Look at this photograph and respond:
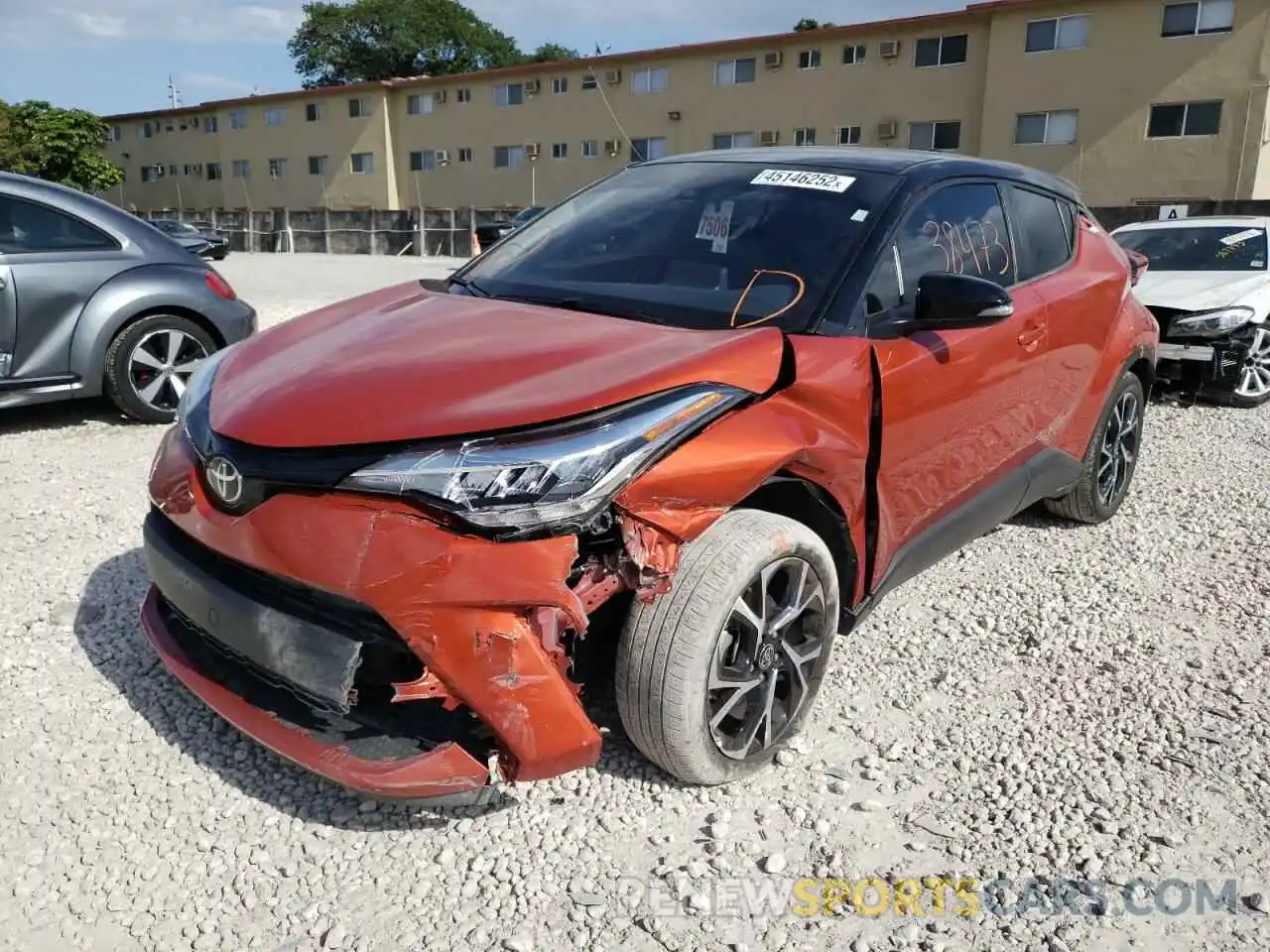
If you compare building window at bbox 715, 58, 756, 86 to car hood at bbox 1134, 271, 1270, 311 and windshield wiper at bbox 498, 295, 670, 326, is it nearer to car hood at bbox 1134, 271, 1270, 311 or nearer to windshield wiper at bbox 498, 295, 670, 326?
car hood at bbox 1134, 271, 1270, 311

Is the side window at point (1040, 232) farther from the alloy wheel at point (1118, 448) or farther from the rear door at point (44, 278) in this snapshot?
the rear door at point (44, 278)

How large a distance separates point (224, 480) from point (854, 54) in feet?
102

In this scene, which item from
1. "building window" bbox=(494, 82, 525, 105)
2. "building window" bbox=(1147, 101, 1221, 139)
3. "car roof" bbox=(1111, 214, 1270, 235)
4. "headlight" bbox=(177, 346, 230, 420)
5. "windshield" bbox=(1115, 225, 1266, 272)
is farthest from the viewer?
"building window" bbox=(494, 82, 525, 105)

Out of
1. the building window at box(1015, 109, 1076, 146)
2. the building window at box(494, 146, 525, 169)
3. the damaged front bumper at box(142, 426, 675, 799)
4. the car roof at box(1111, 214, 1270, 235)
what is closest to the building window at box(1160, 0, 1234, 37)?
the building window at box(1015, 109, 1076, 146)

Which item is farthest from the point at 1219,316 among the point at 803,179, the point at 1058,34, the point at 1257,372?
the point at 1058,34

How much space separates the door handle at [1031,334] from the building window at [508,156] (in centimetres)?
3587

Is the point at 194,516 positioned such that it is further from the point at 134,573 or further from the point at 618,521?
the point at 134,573

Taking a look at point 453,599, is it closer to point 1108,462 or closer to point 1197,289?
point 1108,462

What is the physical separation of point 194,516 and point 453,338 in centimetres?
78

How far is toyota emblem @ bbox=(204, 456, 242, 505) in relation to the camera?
2.21 meters

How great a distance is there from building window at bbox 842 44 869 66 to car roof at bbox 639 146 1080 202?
2845cm

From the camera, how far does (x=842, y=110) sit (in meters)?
30.0

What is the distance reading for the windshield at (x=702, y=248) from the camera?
110 inches

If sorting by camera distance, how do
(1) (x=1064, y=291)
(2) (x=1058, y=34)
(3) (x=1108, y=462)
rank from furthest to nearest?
1. (2) (x=1058, y=34)
2. (3) (x=1108, y=462)
3. (1) (x=1064, y=291)
